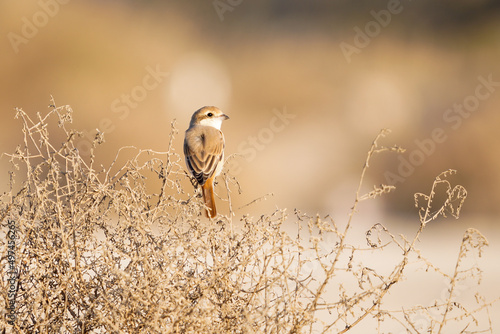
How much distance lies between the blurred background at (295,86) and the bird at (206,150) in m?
8.85

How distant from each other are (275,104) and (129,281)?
65.2 ft

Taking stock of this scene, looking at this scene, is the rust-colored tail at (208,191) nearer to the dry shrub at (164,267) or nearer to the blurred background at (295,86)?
the dry shrub at (164,267)

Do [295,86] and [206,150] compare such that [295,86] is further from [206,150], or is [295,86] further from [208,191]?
[208,191]

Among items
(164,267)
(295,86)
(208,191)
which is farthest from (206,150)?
(295,86)

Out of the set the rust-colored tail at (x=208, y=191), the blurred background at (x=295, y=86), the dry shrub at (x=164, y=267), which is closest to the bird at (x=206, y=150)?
the rust-colored tail at (x=208, y=191)

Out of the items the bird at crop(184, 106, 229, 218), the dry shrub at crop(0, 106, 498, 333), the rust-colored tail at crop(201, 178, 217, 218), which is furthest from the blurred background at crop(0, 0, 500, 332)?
the dry shrub at crop(0, 106, 498, 333)

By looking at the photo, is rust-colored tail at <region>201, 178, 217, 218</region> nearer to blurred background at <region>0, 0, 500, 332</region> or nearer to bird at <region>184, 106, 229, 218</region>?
bird at <region>184, 106, 229, 218</region>

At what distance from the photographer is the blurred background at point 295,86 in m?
20.4

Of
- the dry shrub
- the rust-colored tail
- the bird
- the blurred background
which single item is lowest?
the dry shrub

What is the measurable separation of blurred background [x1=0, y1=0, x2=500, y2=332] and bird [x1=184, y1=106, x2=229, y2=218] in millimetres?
8850

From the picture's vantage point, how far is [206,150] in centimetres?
593

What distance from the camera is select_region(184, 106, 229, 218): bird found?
558cm

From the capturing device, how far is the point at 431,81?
27.2 meters

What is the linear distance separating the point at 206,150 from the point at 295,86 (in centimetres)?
1942
